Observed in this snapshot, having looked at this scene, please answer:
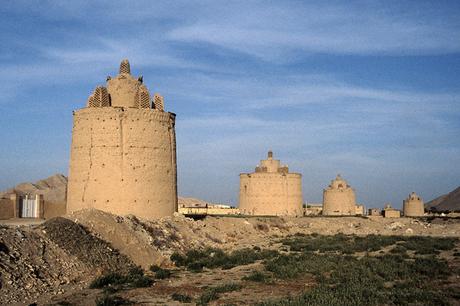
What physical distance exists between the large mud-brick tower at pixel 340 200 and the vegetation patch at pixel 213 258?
3348 centimetres

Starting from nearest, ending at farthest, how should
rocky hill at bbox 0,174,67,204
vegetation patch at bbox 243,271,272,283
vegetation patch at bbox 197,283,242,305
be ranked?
vegetation patch at bbox 197,283,242,305 < vegetation patch at bbox 243,271,272,283 < rocky hill at bbox 0,174,67,204

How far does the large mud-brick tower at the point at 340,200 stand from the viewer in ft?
180

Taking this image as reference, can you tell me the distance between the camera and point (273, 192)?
153 feet

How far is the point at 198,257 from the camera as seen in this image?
21297mm

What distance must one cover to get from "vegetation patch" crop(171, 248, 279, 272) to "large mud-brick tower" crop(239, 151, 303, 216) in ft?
77.1

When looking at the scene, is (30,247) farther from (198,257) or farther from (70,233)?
(198,257)

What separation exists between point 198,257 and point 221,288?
7.42 meters

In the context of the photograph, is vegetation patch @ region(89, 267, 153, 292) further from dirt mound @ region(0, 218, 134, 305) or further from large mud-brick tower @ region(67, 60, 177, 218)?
large mud-brick tower @ region(67, 60, 177, 218)

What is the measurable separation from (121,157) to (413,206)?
44.1 meters

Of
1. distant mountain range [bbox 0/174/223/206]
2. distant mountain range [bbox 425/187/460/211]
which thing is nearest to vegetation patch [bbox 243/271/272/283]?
distant mountain range [bbox 0/174/223/206]

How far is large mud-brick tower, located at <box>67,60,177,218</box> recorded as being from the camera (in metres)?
23.4

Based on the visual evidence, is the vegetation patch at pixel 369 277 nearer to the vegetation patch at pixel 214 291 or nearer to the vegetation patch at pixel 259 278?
the vegetation patch at pixel 259 278

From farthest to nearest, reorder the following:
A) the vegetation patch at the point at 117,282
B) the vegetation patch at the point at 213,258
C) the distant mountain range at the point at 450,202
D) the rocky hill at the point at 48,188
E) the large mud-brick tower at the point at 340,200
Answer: the distant mountain range at the point at 450,202 < the large mud-brick tower at the point at 340,200 < the rocky hill at the point at 48,188 < the vegetation patch at the point at 213,258 < the vegetation patch at the point at 117,282

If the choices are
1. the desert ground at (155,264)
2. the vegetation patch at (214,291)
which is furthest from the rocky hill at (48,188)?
the vegetation patch at (214,291)
